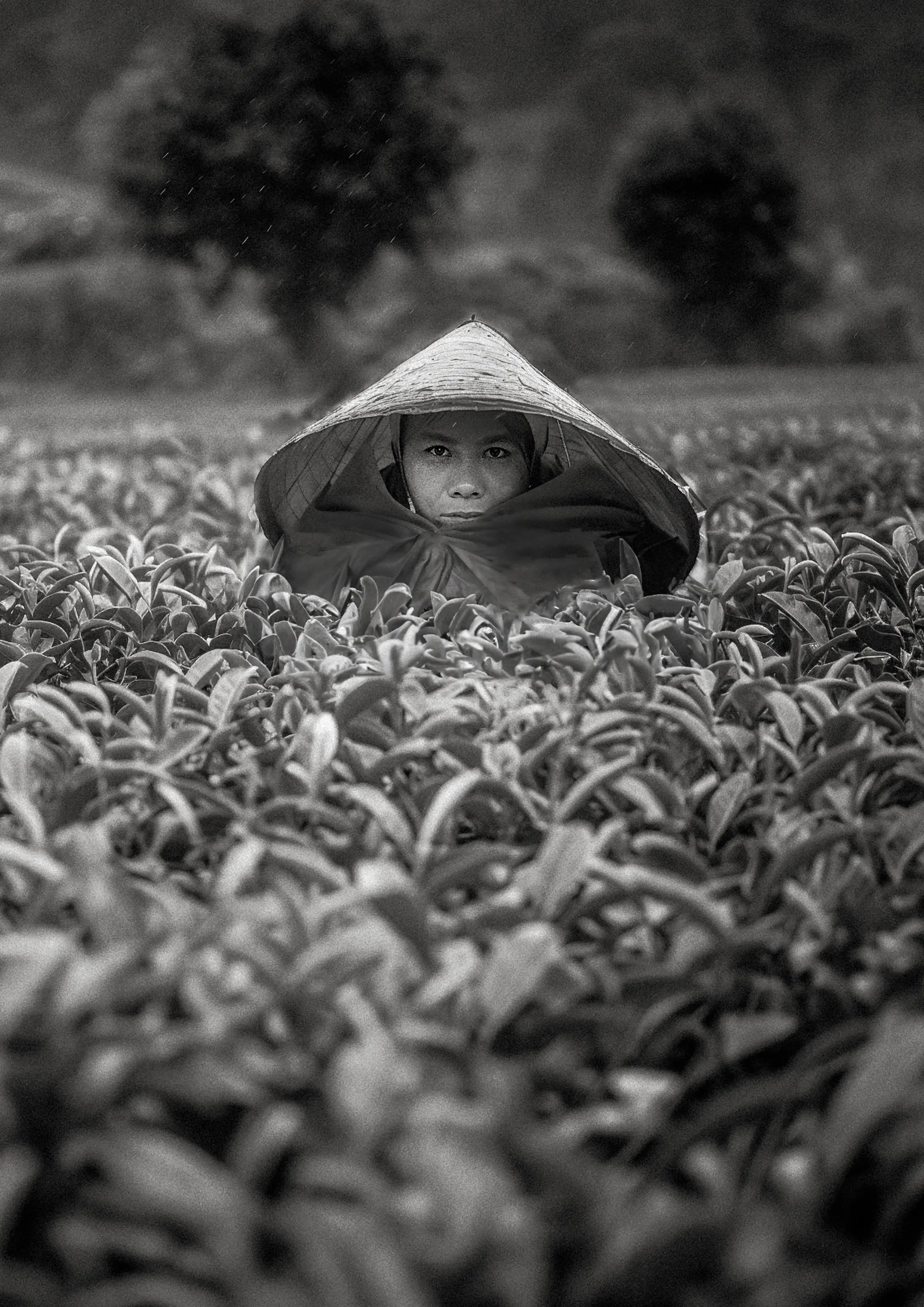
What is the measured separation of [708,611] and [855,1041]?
73cm

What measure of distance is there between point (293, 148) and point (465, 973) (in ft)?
24.9

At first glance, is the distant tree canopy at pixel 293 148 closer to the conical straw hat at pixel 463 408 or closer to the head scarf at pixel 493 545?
the conical straw hat at pixel 463 408

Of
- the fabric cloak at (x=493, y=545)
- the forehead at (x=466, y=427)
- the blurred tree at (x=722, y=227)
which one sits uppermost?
the blurred tree at (x=722, y=227)

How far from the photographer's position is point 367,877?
2.05 ft

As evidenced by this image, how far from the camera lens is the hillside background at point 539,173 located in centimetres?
648

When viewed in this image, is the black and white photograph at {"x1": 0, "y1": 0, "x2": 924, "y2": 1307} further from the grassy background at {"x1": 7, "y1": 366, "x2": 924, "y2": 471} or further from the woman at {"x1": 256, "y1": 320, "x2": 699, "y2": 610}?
the grassy background at {"x1": 7, "y1": 366, "x2": 924, "y2": 471}

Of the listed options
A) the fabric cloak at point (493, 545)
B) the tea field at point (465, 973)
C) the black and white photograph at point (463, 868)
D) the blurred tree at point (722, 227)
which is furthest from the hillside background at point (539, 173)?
the tea field at point (465, 973)

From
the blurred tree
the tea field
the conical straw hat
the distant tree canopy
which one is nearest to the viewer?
the tea field

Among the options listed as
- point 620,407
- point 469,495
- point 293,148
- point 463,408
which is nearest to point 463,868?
point 463,408

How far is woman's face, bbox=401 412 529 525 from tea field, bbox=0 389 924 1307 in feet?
2.04

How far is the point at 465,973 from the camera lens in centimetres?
59

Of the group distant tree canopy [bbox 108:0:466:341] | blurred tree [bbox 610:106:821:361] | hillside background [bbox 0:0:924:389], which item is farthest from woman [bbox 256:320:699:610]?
distant tree canopy [bbox 108:0:466:341]

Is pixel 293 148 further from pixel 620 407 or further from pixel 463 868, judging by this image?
pixel 463 868

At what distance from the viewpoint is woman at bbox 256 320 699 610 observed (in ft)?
5.35
